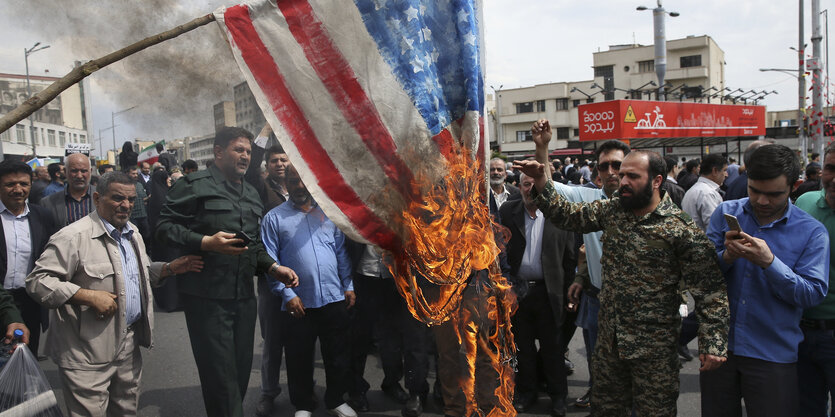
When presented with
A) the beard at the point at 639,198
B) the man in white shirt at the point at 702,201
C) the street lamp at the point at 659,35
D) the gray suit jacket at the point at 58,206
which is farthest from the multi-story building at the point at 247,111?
the street lamp at the point at 659,35

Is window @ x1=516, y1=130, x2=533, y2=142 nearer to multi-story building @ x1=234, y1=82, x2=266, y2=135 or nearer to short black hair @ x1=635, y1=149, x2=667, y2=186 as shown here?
short black hair @ x1=635, y1=149, x2=667, y2=186

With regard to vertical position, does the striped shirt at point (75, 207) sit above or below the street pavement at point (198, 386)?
above

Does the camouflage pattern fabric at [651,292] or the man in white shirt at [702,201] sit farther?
the man in white shirt at [702,201]

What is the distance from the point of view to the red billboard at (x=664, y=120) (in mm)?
22781

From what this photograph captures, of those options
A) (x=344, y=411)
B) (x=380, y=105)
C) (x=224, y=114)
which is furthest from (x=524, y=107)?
(x=380, y=105)

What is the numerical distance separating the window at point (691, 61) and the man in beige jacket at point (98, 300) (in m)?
61.8

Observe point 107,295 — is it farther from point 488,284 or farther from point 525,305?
point 525,305

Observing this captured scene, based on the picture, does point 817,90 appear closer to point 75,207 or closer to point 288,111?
point 288,111

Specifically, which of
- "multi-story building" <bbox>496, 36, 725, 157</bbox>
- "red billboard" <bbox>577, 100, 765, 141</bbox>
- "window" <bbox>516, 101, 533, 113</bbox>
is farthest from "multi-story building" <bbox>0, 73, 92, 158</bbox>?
"window" <bbox>516, 101, 533, 113</bbox>

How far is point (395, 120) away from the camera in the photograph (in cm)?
213

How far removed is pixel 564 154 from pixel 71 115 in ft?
148

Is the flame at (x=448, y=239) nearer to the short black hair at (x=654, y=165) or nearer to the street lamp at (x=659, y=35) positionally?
the short black hair at (x=654, y=165)

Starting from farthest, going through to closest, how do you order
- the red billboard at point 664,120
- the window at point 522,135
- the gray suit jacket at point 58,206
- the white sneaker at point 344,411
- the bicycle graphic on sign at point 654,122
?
the window at point 522,135, the bicycle graphic on sign at point 654,122, the red billboard at point 664,120, the gray suit jacket at point 58,206, the white sneaker at point 344,411

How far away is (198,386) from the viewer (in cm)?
483
